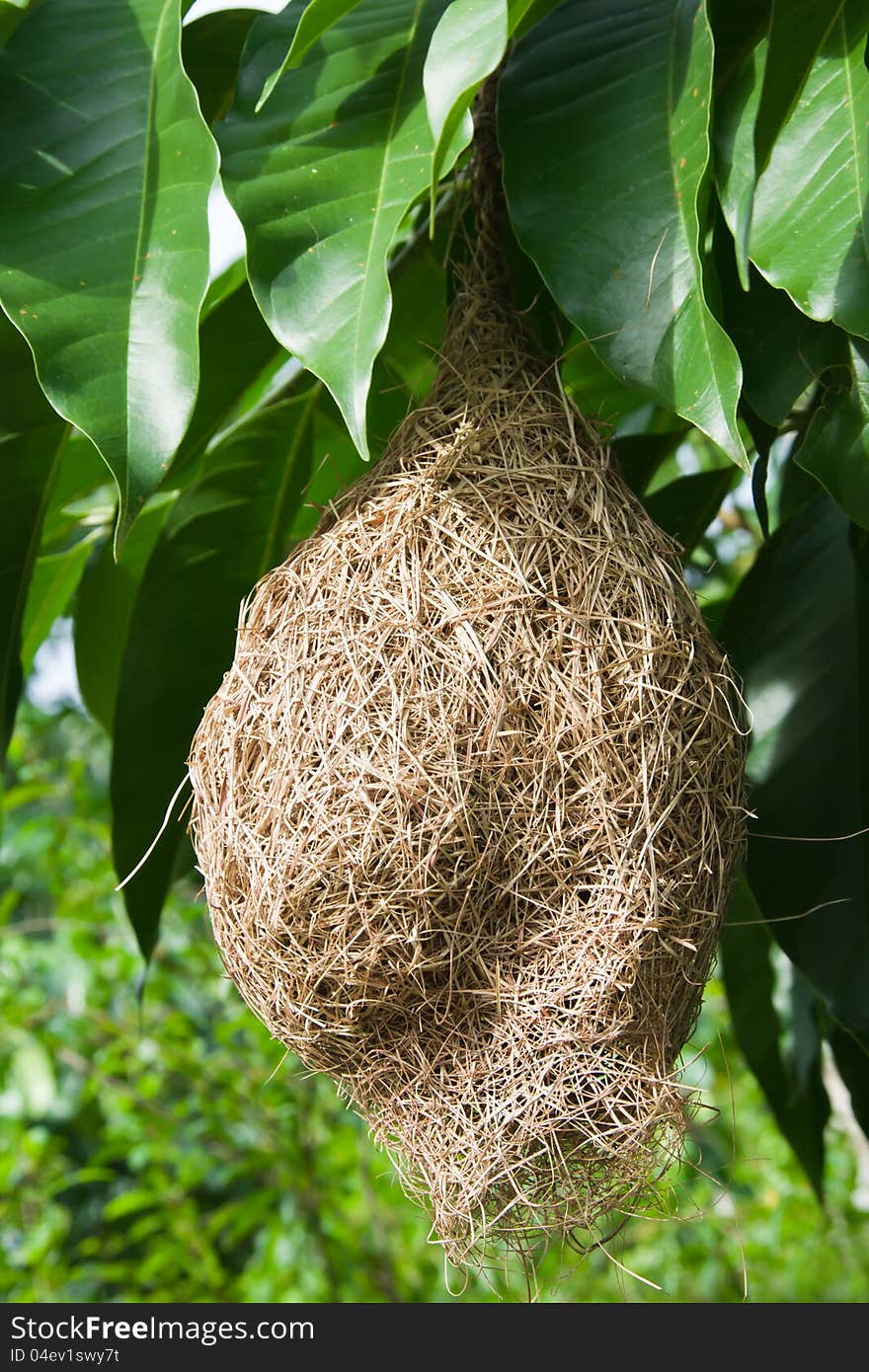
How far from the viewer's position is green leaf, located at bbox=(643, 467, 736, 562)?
1.08 meters

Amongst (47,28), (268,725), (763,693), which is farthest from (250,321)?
(763,693)

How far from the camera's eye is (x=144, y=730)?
39.8 inches

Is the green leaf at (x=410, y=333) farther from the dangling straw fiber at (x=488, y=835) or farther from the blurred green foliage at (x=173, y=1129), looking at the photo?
the blurred green foliage at (x=173, y=1129)

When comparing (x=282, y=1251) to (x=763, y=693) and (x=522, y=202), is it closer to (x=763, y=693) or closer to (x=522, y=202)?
(x=763, y=693)

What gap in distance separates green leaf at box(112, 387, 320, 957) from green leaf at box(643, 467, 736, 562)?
312 millimetres

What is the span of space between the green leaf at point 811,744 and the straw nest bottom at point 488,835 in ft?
0.59

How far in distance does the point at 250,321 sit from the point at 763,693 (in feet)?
1.64

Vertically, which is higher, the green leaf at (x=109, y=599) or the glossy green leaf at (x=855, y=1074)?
the green leaf at (x=109, y=599)

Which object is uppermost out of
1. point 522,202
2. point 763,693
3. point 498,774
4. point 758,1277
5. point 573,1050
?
point 522,202

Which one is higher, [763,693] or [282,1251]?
[763,693]

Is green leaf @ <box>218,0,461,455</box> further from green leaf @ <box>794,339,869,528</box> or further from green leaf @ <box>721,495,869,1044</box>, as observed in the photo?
green leaf @ <box>721,495,869,1044</box>

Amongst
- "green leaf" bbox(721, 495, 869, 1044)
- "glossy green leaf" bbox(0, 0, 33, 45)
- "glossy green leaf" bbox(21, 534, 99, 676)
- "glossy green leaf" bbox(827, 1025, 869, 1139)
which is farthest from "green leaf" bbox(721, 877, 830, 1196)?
"glossy green leaf" bbox(0, 0, 33, 45)

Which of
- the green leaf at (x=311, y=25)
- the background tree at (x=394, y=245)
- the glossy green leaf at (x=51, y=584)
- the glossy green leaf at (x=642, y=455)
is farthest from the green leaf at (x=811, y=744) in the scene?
the glossy green leaf at (x=51, y=584)

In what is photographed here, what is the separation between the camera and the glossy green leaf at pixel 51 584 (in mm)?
1278
